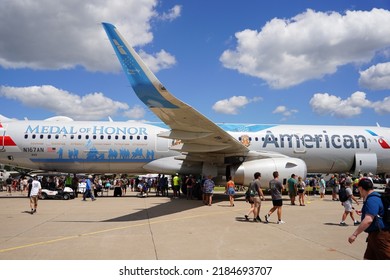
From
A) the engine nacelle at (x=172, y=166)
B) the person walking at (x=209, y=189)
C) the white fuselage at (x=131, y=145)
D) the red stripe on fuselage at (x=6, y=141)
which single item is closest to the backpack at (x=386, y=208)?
the person walking at (x=209, y=189)

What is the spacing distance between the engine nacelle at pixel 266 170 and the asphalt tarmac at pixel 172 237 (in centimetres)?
418

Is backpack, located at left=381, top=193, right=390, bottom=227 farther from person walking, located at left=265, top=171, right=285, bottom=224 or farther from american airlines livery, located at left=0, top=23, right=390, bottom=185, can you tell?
american airlines livery, located at left=0, top=23, right=390, bottom=185

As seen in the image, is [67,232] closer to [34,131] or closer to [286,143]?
[34,131]

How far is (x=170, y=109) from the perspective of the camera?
10.9 m

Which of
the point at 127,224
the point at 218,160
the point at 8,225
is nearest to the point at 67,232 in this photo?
the point at 127,224

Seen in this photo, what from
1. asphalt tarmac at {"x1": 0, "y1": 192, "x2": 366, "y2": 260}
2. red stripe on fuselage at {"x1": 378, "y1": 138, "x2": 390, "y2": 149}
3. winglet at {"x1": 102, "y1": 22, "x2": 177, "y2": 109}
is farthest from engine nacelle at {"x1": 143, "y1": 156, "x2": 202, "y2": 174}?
red stripe on fuselage at {"x1": 378, "y1": 138, "x2": 390, "y2": 149}

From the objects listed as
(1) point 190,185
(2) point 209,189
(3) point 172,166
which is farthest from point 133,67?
(3) point 172,166

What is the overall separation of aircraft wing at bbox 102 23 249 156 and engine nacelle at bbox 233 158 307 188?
1.08 meters

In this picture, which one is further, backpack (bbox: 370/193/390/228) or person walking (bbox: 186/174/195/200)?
person walking (bbox: 186/174/195/200)

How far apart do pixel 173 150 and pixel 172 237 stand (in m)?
9.50

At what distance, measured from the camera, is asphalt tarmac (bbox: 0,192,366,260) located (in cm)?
590

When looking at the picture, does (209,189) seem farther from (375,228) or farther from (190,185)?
(375,228)

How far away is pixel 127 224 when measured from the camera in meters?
9.22

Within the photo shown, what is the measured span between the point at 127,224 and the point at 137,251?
324cm
